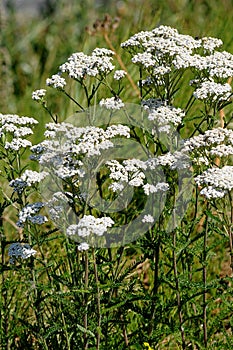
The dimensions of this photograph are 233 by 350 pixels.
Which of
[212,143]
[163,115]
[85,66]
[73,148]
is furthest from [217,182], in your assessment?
[85,66]

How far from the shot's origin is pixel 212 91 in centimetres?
228

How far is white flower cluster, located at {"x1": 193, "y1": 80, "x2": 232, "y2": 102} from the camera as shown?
2.28m

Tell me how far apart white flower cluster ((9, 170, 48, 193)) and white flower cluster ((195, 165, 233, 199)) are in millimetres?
573

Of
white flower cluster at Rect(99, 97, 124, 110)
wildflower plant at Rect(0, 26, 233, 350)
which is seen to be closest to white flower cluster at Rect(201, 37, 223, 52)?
wildflower plant at Rect(0, 26, 233, 350)

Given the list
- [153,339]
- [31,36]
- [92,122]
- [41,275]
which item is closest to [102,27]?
[41,275]

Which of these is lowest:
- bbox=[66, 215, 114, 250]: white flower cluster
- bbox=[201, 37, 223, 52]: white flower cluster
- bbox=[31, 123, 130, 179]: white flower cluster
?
bbox=[66, 215, 114, 250]: white flower cluster

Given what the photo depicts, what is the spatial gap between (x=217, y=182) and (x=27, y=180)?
0.68 meters

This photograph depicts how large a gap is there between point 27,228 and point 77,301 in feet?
1.10

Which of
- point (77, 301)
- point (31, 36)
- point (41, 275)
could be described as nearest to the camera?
point (77, 301)

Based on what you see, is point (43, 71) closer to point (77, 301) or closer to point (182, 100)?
point (182, 100)

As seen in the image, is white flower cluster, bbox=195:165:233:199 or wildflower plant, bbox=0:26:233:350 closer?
white flower cluster, bbox=195:165:233:199

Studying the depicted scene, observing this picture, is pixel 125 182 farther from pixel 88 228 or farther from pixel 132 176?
pixel 88 228

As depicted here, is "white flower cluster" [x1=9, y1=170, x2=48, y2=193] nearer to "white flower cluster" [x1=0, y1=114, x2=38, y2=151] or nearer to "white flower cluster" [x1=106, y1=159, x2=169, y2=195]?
"white flower cluster" [x1=0, y1=114, x2=38, y2=151]

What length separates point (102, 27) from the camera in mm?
4473
